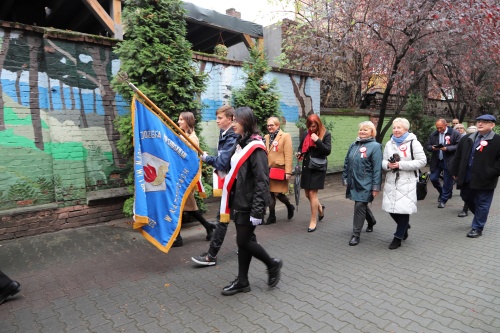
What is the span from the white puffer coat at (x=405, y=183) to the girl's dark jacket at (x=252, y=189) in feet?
7.66

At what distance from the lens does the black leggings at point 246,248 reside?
332 centimetres

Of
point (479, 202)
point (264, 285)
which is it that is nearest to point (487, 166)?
point (479, 202)

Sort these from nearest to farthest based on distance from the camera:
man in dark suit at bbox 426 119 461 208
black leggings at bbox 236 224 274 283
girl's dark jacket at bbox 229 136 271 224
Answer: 1. girl's dark jacket at bbox 229 136 271 224
2. black leggings at bbox 236 224 274 283
3. man in dark suit at bbox 426 119 461 208

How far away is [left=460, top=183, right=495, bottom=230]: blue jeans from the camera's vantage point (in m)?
5.12

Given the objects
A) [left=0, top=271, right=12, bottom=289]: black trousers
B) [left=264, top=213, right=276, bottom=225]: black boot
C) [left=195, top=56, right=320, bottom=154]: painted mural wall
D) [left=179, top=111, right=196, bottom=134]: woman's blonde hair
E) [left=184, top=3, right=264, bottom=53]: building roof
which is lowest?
[left=264, top=213, right=276, bottom=225]: black boot

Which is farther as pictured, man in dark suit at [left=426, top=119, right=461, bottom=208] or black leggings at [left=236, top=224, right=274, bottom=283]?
man in dark suit at [left=426, top=119, right=461, bottom=208]

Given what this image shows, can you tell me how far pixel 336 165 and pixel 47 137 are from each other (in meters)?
8.12

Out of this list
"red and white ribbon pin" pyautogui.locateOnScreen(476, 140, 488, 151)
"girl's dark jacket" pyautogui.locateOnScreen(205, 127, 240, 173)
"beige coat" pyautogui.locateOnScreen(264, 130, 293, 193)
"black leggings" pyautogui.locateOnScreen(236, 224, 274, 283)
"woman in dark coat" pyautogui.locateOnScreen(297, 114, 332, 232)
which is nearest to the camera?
"black leggings" pyautogui.locateOnScreen(236, 224, 274, 283)

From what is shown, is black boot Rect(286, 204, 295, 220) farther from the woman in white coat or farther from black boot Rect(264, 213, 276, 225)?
the woman in white coat

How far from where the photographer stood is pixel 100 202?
5867 millimetres

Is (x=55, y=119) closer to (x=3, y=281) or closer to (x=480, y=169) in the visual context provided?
(x=3, y=281)

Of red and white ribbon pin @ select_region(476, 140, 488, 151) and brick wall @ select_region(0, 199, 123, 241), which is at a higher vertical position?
red and white ribbon pin @ select_region(476, 140, 488, 151)

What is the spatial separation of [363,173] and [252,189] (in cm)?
223

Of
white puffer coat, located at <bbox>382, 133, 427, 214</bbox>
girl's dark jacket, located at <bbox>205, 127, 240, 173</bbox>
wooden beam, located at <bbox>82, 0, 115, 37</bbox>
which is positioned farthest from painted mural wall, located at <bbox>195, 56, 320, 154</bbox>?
white puffer coat, located at <bbox>382, 133, 427, 214</bbox>
